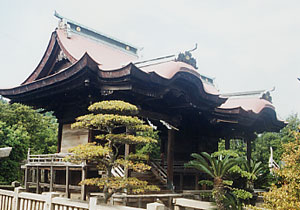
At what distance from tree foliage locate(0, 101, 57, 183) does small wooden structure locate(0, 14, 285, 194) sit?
30.8 ft

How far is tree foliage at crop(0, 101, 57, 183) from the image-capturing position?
22.9 metres

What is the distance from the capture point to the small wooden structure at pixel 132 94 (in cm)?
1106

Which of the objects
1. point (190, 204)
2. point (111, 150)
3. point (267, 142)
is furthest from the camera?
point (267, 142)

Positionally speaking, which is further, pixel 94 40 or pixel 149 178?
pixel 94 40

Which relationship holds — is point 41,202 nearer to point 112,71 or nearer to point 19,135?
point 112,71

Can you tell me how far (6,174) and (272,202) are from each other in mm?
20103

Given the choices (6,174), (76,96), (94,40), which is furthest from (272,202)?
(6,174)

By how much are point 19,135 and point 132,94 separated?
14.9 m

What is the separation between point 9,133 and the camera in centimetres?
2333

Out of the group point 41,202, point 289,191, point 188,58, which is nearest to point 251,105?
point 188,58

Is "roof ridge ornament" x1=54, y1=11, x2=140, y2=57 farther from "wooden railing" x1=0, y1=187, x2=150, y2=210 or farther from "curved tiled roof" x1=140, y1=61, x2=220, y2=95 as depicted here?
"wooden railing" x1=0, y1=187, x2=150, y2=210

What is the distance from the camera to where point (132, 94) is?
11.5 m

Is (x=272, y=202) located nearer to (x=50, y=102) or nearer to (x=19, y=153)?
(x=50, y=102)

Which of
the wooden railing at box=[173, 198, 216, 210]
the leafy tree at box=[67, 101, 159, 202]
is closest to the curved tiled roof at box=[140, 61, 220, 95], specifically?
the leafy tree at box=[67, 101, 159, 202]
